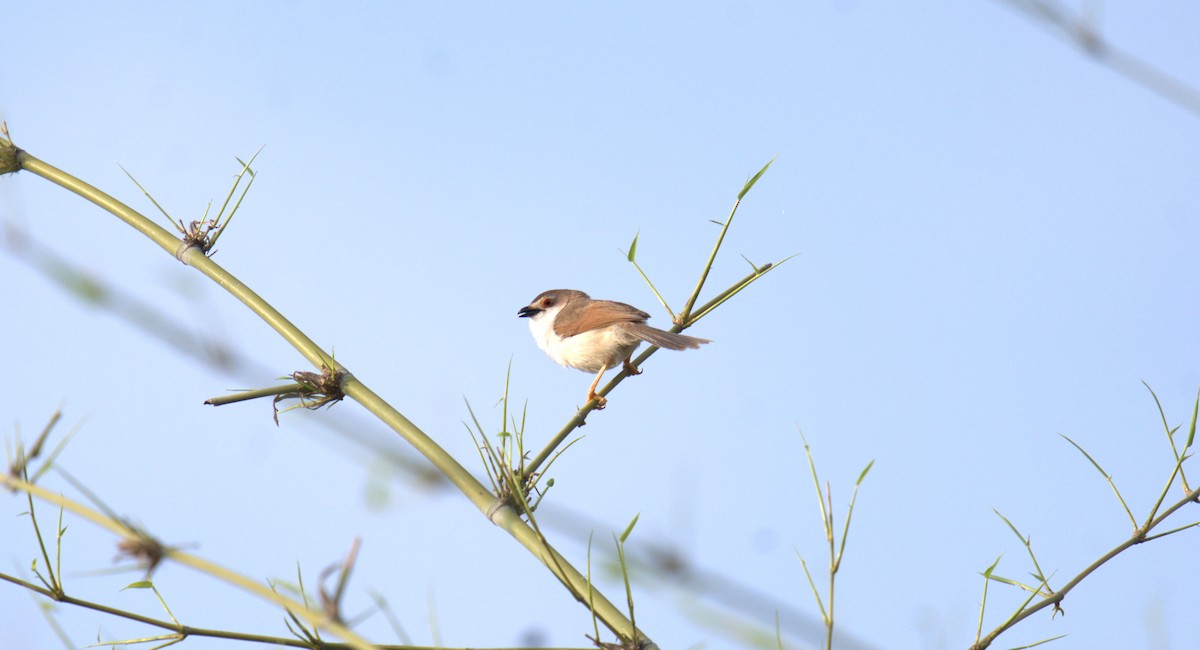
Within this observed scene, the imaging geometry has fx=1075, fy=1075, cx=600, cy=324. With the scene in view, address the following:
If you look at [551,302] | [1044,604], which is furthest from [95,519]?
[551,302]

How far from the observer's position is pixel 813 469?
1919 mm

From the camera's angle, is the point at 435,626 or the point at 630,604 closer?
the point at 435,626

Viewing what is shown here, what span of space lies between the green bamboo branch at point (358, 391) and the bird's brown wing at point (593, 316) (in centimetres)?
460

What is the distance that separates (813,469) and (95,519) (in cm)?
116

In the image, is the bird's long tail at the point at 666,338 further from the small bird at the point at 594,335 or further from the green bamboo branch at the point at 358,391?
the green bamboo branch at the point at 358,391

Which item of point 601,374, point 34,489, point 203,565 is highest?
point 601,374

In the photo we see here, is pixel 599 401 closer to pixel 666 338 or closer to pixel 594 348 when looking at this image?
pixel 666 338

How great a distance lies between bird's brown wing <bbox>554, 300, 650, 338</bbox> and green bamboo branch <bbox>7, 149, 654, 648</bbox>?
460cm

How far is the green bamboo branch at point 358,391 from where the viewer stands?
187 centimetres

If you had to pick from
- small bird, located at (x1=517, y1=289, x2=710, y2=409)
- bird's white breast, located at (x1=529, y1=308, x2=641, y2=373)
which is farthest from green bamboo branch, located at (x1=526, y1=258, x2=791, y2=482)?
bird's white breast, located at (x1=529, y1=308, x2=641, y2=373)

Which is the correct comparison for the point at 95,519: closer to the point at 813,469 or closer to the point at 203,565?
the point at 203,565

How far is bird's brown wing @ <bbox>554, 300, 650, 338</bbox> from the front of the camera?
7.12 m

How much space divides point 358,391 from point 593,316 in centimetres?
502

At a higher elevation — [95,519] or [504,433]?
[504,433]
